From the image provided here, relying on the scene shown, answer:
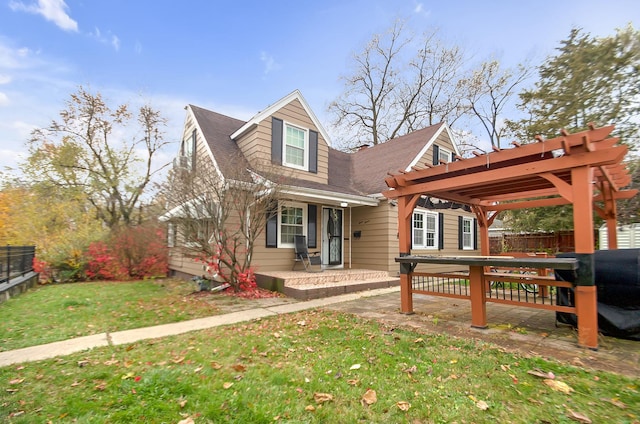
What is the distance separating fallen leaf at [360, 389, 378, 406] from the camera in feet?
8.55

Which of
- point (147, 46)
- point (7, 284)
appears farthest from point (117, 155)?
point (7, 284)

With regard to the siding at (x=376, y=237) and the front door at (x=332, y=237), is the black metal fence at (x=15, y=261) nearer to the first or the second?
the front door at (x=332, y=237)

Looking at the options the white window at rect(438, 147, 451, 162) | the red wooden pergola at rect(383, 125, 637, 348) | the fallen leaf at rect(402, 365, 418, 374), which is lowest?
the fallen leaf at rect(402, 365, 418, 374)

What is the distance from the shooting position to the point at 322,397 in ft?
8.77

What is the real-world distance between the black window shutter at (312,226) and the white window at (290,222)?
0.16 m

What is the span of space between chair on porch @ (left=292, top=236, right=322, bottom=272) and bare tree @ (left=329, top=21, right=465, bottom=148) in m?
16.1

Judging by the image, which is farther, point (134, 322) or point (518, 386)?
point (134, 322)

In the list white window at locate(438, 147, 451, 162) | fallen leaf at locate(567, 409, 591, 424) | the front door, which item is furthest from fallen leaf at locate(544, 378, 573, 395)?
white window at locate(438, 147, 451, 162)

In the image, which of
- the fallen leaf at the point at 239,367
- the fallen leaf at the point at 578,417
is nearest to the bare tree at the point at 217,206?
the fallen leaf at the point at 239,367

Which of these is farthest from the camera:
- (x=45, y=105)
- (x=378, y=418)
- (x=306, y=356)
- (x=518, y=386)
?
(x=45, y=105)

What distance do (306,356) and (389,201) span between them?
758 centimetres

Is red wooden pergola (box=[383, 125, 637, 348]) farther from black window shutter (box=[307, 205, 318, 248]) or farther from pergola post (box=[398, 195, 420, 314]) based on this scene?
black window shutter (box=[307, 205, 318, 248])

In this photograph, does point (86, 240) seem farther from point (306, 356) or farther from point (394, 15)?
point (394, 15)

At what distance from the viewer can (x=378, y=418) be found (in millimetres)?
2396
